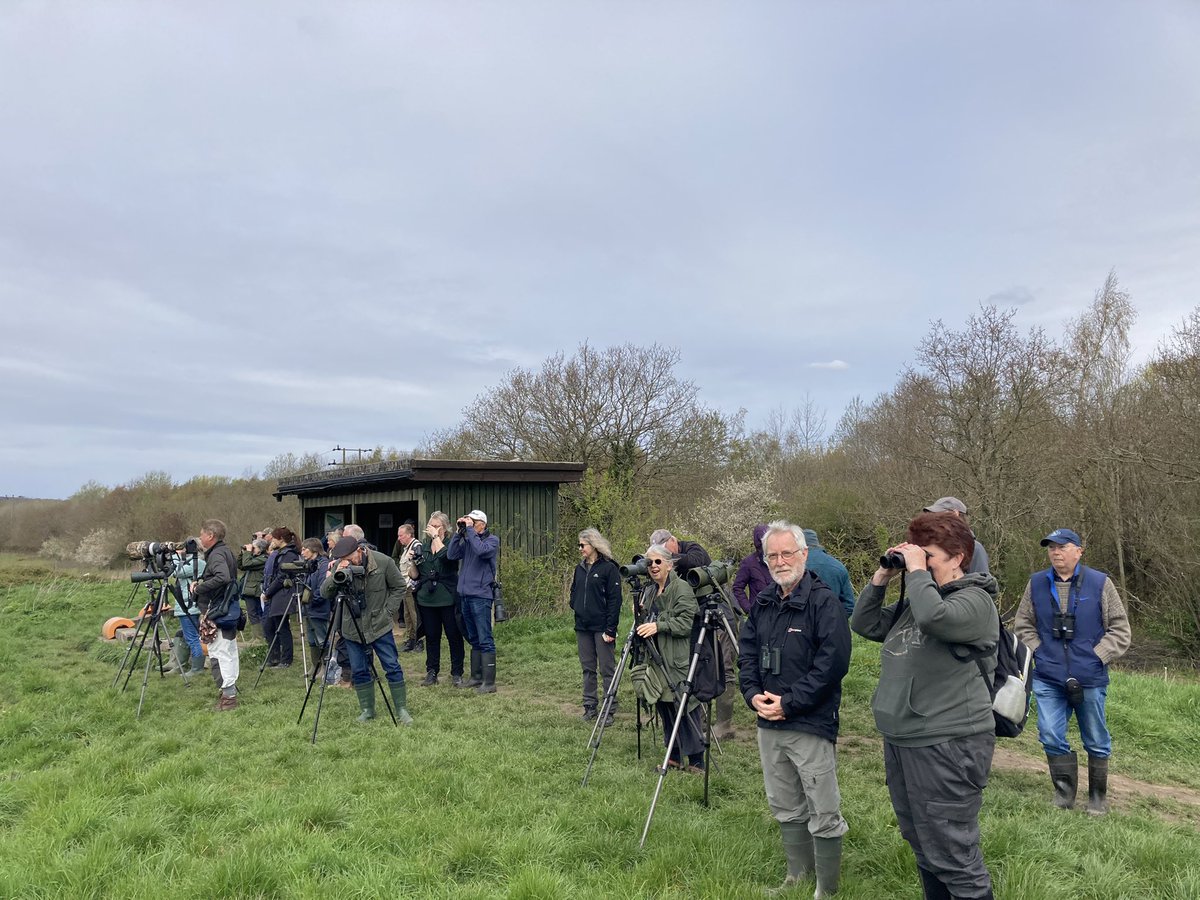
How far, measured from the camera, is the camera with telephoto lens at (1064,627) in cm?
467

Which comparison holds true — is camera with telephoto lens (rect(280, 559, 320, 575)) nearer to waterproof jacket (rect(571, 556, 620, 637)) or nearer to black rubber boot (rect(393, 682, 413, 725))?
black rubber boot (rect(393, 682, 413, 725))

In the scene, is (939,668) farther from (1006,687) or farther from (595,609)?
(595,609)

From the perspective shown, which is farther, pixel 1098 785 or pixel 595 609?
pixel 595 609

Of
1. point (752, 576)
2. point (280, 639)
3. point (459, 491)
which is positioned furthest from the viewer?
point (459, 491)

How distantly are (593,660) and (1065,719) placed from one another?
12.3 feet

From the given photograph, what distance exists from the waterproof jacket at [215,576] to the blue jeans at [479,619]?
91.8 inches

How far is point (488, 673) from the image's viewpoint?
25.4ft

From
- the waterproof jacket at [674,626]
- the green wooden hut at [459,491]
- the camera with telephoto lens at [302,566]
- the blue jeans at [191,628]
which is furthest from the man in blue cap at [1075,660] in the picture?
the green wooden hut at [459,491]

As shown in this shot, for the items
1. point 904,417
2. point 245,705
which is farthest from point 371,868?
point 904,417

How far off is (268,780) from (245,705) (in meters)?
2.50

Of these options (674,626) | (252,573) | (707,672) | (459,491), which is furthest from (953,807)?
(459,491)

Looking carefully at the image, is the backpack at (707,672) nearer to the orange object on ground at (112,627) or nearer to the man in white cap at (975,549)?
the man in white cap at (975,549)

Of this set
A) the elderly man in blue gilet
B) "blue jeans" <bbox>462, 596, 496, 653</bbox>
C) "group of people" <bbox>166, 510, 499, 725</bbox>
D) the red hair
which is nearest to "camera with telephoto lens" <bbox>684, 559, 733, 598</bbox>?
the red hair

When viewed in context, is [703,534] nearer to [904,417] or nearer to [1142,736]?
[904,417]
